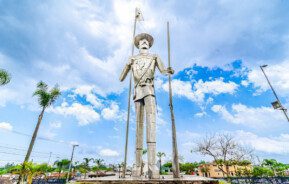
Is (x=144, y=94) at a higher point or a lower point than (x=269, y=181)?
higher

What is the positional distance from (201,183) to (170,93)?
244 cm

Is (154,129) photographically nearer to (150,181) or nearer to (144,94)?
(144,94)

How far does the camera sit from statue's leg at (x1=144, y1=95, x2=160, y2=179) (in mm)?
4613

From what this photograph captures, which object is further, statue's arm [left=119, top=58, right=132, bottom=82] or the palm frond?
the palm frond

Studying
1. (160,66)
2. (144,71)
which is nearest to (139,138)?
(144,71)

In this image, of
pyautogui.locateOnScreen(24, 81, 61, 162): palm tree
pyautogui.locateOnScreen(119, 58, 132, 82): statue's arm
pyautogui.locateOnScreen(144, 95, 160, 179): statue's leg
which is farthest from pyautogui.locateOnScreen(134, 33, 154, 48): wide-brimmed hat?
pyautogui.locateOnScreen(24, 81, 61, 162): palm tree

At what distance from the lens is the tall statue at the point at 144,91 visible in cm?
512

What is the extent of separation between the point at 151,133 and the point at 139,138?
584 millimetres

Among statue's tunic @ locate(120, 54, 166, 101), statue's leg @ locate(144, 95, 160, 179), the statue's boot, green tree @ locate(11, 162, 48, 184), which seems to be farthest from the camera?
Result: green tree @ locate(11, 162, 48, 184)

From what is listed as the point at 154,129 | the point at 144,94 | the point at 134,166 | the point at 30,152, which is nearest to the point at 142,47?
the point at 144,94

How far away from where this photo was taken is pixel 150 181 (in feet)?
11.7

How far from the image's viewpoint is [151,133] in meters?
5.17

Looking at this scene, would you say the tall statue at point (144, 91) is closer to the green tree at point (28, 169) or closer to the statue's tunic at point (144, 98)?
the statue's tunic at point (144, 98)

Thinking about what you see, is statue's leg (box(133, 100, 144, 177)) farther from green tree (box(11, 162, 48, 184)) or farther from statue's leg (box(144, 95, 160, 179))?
green tree (box(11, 162, 48, 184))
